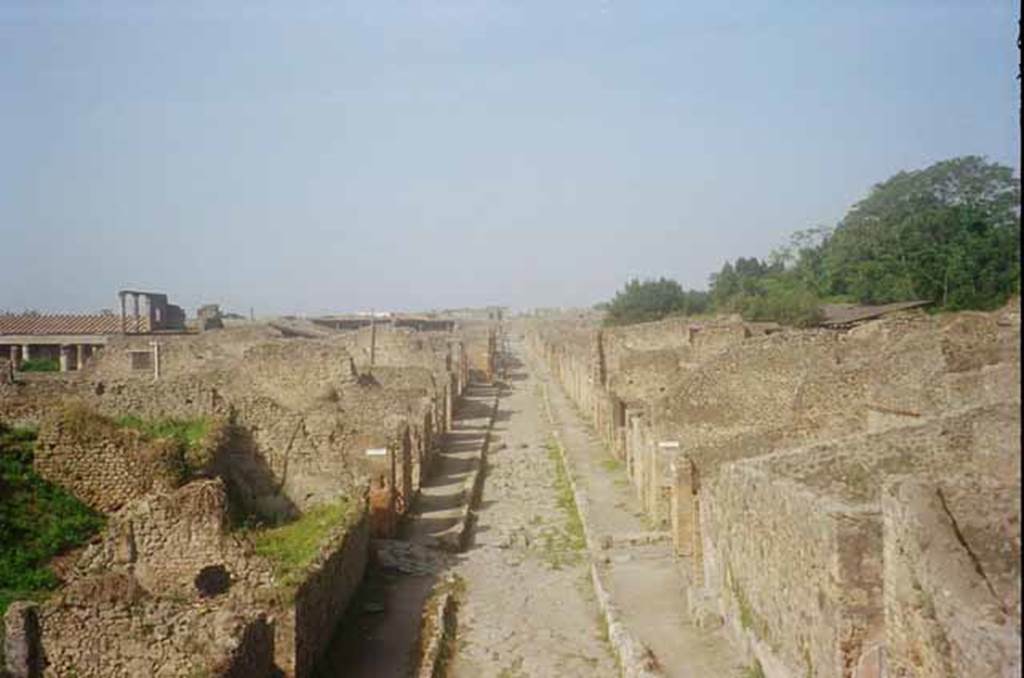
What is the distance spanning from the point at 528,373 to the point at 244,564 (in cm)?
5405

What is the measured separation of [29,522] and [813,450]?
32.8ft

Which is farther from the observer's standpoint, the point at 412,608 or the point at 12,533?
the point at 412,608

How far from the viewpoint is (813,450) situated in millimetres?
9898

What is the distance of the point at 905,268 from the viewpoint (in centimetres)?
4338

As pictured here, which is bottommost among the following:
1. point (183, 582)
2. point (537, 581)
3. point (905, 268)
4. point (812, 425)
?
point (537, 581)

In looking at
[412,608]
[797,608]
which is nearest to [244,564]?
[412,608]

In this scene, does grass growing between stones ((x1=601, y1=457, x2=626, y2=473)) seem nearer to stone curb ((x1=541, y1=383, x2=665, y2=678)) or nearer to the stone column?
stone curb ((x1=541, y1=383, x2=665, y2=678))

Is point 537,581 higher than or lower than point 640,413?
lower

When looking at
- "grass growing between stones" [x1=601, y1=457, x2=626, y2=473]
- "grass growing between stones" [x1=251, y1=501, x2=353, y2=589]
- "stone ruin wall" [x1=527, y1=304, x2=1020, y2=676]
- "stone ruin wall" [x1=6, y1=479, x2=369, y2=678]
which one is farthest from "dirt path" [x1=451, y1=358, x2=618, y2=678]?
"grass growing between stones" [x1=251, y1=501, x2=353, y2=589]

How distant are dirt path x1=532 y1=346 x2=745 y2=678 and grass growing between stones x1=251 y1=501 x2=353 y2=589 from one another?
4.22 meters

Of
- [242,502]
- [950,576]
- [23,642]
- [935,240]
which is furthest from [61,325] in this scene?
[950,576]

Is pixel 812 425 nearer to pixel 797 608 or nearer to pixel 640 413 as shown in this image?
pixel 797 608

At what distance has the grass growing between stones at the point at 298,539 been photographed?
1158cm

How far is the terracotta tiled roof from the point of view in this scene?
42438mm
